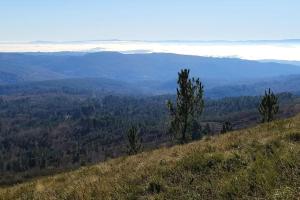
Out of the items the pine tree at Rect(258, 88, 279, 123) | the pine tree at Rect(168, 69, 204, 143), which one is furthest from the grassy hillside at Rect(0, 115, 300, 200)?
the pine tree at Rect(258, 88, 279, 123)

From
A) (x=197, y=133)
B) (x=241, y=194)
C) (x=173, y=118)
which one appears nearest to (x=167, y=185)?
(x=241, y=194)

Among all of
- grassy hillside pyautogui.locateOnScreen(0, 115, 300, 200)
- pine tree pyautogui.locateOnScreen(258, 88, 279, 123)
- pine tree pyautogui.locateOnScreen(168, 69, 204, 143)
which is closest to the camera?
grassy hillside pyautogui.locateOnScreen(0, 115, 300, 200)

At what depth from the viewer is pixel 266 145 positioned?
16.2m

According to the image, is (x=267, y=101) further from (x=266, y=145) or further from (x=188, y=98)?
(x=266, y=145)

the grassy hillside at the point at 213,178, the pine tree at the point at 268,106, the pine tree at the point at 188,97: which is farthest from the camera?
the pine tree at the point at 268,106

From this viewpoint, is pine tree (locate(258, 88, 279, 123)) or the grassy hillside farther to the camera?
pine tree (locate(258, 88, 279, 123))

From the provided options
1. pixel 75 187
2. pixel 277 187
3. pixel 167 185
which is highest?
pixel 277 187

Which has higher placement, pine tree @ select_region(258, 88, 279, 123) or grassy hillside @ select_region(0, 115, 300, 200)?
grassy hillside @ select_region(0, 115, 300, 200)

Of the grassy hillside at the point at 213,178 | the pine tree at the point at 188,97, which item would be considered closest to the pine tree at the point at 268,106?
the pine tree at the point at 188,97

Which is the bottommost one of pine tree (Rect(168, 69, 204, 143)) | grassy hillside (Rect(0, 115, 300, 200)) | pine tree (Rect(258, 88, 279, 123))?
pine tree (Rect(258, 88, 279, 123))

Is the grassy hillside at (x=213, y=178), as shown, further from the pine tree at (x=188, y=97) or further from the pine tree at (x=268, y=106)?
the pine tree at (x=268, y=106)

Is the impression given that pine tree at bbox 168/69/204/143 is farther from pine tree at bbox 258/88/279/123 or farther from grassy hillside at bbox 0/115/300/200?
grassy hillside at bbox 0/115/300/200

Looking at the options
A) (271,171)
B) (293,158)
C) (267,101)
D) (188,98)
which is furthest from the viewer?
(267,101)

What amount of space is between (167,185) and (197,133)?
166m
